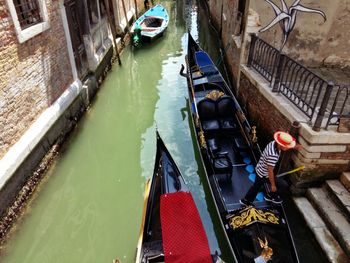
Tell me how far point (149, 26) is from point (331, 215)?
949cm

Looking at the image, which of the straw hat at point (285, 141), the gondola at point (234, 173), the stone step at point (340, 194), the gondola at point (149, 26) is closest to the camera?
the gondola at point (234, 173)

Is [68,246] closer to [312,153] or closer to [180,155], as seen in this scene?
[180,155]

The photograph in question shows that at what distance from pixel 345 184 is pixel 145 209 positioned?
2473mm

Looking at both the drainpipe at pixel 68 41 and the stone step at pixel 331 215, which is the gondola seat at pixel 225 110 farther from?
the drainpipe at pixel 68 41

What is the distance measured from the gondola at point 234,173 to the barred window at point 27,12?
2890mm

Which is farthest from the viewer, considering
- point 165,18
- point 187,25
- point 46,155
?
point 187,25

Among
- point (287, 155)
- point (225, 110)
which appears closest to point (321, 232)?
point (287, 155)

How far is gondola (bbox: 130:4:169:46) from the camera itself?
32.6 feet

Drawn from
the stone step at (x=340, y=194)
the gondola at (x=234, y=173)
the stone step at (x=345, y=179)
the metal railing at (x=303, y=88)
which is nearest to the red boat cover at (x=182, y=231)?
the gondola at (x=234, y=173)

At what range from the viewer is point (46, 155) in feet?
15.5

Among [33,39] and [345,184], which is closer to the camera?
[345,184]

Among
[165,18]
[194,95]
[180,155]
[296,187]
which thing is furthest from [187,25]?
[296,187]

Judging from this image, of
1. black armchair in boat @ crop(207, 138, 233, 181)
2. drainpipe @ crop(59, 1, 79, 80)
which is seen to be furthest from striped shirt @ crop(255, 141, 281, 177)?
drainpipe @ crop(59, 1, 79, 80)

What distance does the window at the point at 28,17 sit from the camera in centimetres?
396
